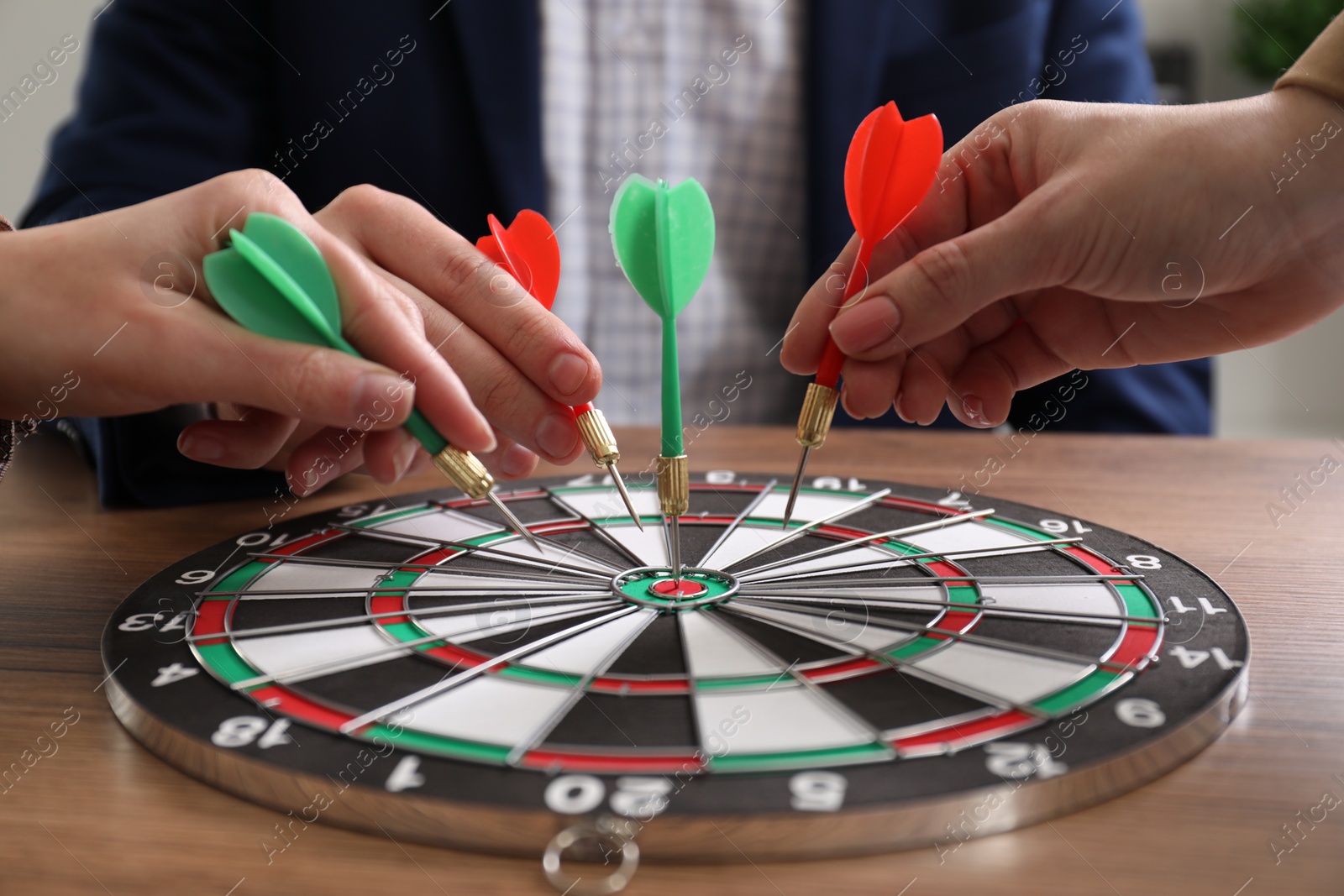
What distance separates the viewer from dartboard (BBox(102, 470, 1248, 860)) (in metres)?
0.42

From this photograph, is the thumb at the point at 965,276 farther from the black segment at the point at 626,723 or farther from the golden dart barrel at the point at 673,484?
the black segment at the point at 626,723

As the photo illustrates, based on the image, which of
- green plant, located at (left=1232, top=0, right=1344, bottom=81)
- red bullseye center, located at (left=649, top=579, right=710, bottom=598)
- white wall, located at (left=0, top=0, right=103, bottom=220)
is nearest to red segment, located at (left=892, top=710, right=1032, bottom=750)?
red bullseye center, located at (left=649, top=579, right=710, bottom=598)

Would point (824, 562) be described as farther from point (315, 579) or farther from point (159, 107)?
point (159, 107)

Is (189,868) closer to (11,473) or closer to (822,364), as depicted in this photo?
(822,364)

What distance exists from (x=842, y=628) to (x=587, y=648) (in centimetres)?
15

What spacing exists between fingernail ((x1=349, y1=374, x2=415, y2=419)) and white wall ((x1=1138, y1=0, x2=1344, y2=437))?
4.26 m

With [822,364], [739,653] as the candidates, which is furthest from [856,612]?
[822,364]

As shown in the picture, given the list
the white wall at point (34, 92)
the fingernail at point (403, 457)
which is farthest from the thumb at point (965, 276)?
the white wall at point (34, 92)

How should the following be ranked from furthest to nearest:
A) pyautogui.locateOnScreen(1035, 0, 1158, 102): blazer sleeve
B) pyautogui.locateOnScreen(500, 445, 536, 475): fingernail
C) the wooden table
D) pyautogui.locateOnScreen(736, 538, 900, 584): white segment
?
pyautogui.locateOnScreen(1035, 0, 1158, 102): blazer sleeve
pyautogui.locateOnScreen(500, 445, 536, 475): fingernail
pyautogui.locateOnScreen(736, 538, 900, 584): white segment
the wooden table

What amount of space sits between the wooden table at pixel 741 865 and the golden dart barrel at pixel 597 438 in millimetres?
360

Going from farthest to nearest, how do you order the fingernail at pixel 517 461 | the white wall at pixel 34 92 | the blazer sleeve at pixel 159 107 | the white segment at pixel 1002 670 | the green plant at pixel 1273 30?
the green plant at pixel 1273 30 → the white wall at pixel 34 92 → the blazer sleeve at pixel 159 107 → the fingernail at pixel 517 461 → the white segment at pixel 1002 670

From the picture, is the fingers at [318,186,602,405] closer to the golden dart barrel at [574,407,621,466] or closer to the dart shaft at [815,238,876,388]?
the golden dart barrel at [574,407,621,466]

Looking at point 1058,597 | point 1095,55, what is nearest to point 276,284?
point 1058,597

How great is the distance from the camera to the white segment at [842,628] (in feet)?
1.90
